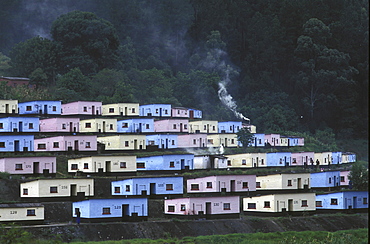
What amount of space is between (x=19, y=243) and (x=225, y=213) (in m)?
20.9

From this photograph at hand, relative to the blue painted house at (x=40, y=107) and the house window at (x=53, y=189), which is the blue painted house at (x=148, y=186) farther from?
the blue painted house at (x=40, y=107)

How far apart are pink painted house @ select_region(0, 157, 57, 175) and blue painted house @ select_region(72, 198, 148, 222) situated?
32.1ft

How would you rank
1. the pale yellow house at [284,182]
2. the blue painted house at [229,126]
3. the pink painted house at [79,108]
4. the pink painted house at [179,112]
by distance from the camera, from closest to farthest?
1. the pale yellow house at [284,182]
2. the pink painted house at [79,108]
3. the pink painted house at [179,112]
4. the blue painted house at [229,126]

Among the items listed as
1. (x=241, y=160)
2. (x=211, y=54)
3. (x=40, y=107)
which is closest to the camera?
(x=241, y=160)

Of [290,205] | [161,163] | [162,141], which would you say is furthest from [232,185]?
[162,141]

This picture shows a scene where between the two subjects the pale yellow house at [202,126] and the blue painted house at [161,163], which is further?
the pale yellow house at [202,126]

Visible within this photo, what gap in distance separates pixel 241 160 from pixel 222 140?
1032 cm

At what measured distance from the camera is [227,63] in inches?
5182

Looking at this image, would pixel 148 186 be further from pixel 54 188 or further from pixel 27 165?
pixel 27 165

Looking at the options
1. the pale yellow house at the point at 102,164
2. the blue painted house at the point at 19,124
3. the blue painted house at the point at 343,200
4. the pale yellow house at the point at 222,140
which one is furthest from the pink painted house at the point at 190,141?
the blue painted house at the point at 343,200

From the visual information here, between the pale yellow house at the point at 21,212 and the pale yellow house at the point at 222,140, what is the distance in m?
39.4

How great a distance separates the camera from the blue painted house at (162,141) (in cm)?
9088

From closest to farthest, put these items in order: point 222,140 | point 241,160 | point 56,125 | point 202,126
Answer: point 56,125, point 241,160, point 222,140, point 202,126

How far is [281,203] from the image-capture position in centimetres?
7181
